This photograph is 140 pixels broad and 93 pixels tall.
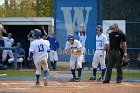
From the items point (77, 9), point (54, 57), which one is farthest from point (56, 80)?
point (77, 9)

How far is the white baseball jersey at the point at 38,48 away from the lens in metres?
15.0

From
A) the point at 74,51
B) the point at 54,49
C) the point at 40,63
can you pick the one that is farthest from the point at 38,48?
the point at 54,49

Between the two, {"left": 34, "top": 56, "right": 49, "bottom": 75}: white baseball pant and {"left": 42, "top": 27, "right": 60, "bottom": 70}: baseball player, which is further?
{"left": 42, "top": 27, "right": 60, "bottom": 70}: baseball player

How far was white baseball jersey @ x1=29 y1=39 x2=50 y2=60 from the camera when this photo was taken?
15.0 m

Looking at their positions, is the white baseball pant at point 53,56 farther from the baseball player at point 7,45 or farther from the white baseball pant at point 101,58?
the white baseball pant at point 101,58

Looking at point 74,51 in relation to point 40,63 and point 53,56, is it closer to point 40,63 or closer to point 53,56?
point 40,63

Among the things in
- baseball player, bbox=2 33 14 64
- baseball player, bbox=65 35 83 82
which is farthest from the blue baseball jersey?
baseball player, bbox=65 35 83 82

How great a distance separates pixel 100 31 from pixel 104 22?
6.82m

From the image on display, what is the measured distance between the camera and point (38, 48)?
15.0 meters

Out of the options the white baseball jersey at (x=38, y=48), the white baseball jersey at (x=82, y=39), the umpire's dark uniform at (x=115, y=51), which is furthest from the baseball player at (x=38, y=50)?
the white baseball jersey at (x=82, y=39)

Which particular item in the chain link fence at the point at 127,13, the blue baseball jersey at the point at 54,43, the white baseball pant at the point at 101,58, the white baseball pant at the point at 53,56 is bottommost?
the white baseball pant at the point at 53,56

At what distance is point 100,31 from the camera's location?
17.2 m

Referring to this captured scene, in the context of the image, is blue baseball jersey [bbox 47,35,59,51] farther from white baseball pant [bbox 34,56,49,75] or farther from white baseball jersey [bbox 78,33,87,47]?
white baseball pant [bbox 34,56,49,75]

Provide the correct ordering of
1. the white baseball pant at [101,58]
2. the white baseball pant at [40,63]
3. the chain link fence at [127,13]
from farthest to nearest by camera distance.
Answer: the chain link fence at [127,13], the white baseball pant at [101,58], the white baseball pant at [40,63]
